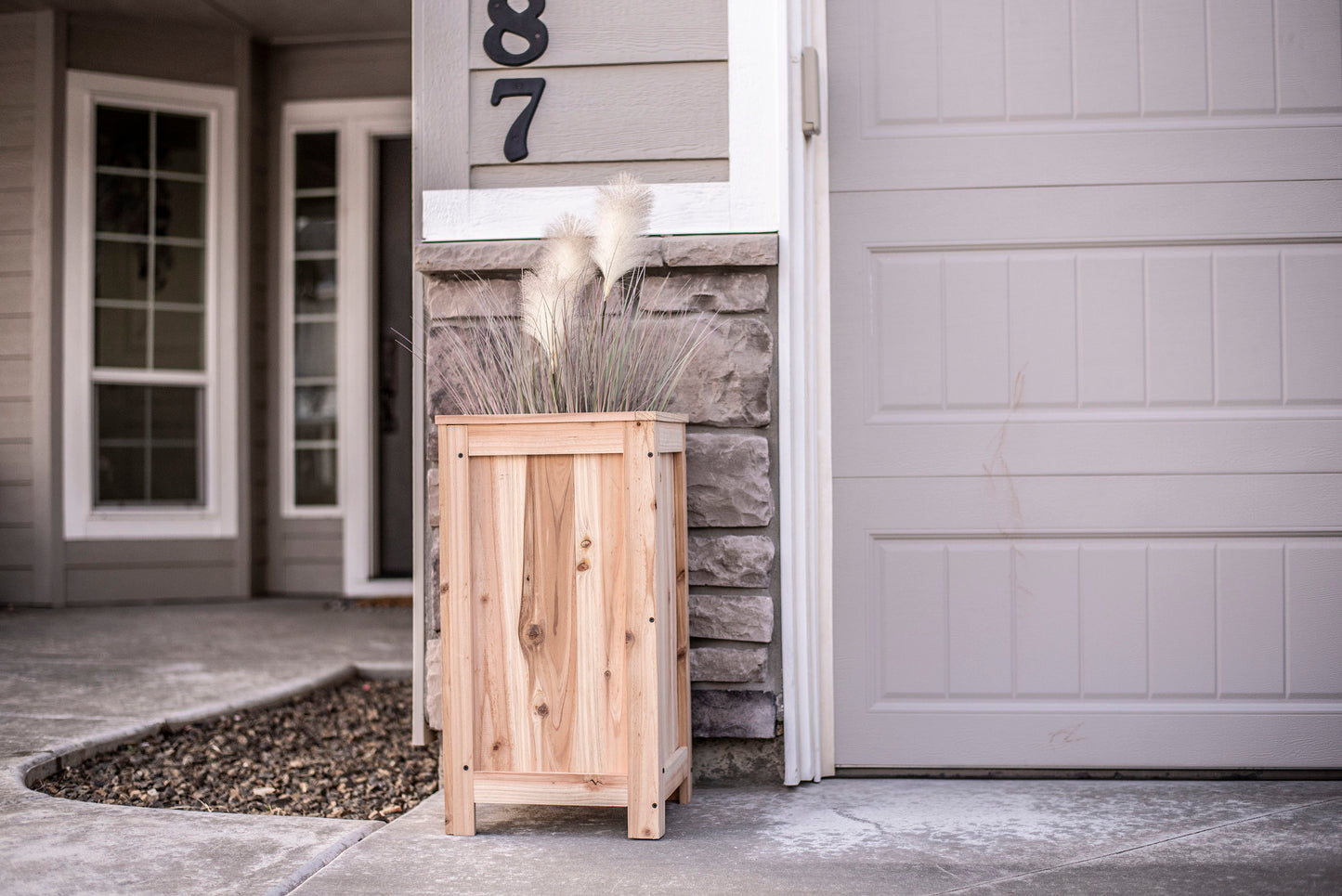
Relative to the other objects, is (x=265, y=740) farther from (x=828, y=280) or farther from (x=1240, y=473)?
(x=1240, y=473)

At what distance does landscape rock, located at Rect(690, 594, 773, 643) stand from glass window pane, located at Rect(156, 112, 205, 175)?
4.17 metres

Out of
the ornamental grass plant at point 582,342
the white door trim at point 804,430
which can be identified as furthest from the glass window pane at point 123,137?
the white door trim at point 804,430

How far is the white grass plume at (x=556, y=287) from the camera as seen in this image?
221cm

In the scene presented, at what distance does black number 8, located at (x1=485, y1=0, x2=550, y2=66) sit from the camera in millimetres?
2625

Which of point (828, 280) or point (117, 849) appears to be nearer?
point (117, 849)

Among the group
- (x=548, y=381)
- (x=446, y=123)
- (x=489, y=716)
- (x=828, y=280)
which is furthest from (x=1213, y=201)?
(x=489, y=716)

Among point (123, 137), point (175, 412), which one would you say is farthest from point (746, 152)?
point (123, 137)

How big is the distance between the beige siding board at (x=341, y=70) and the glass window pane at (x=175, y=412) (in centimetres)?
153

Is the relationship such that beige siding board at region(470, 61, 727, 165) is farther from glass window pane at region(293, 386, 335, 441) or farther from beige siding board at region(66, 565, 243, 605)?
beige siding board at region(66, 565, 243, 605)

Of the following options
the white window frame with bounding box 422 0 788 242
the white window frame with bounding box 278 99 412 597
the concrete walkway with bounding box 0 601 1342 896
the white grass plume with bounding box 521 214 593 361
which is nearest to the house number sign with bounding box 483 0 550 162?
the white window frame with bounding box 422 0 788 242

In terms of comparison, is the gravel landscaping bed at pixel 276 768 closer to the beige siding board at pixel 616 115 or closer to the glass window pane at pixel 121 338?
the beige siding board at pixel 616 115

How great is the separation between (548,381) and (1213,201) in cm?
155

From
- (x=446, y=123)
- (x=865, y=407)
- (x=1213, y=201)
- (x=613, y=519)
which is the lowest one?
(x=613, y=519)

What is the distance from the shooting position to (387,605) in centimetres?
559
